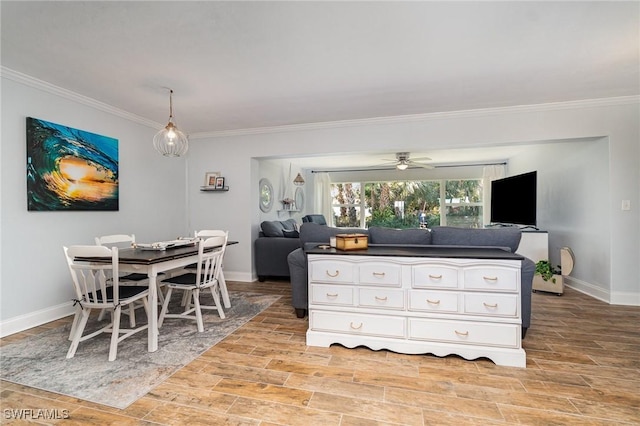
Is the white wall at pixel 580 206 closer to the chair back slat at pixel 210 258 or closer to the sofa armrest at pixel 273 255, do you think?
the sofa armrest at pixel 273 255

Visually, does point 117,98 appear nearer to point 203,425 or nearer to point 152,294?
point 152,294

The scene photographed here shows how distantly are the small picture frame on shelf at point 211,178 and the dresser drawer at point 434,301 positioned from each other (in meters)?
3.78

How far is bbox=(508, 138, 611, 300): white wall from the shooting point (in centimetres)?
371

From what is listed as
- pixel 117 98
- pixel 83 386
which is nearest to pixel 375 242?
pixel 83 386

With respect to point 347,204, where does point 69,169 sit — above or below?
above

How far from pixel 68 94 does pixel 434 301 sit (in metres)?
4.19

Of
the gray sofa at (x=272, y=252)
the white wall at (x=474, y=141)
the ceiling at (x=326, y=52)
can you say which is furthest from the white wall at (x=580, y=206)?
the gray sofa at (x=272, y=252)

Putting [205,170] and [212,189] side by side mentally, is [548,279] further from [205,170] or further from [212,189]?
[205,170]

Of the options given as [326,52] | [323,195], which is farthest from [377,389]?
[323,195]

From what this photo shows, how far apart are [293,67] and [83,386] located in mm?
2852

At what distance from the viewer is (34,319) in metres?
3.00

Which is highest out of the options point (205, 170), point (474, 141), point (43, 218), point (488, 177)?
point (474, 141)

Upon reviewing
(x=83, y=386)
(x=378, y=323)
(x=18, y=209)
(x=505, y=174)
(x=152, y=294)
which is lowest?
(x=83, y=386)

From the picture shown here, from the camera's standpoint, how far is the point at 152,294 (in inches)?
95.4
